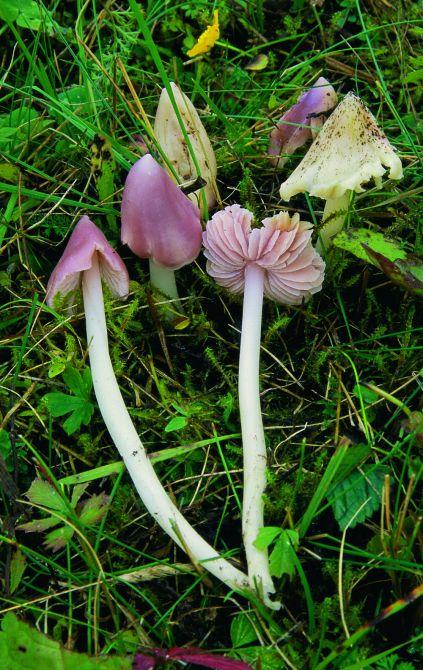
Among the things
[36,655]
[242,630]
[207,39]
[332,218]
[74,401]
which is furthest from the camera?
[207,39]

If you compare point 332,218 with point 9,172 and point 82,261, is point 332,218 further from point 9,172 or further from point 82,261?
point 9,172

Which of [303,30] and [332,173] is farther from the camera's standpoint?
[303,30]

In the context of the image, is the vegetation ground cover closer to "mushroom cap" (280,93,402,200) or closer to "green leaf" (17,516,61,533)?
"green leaf" (17,516,61,533)

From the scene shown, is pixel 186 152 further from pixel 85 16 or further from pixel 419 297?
pixel 85 16

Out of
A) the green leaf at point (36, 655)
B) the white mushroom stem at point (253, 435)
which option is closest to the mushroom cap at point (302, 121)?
the white mushroom stem at point (253, 435)

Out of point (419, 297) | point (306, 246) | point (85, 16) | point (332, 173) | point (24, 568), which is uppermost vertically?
point (85, 16)

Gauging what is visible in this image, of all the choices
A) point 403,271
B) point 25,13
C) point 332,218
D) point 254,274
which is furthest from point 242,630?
point 25,13

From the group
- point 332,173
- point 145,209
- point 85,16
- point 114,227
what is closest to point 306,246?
point 332,173
